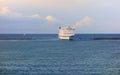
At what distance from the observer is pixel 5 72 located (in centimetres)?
4709

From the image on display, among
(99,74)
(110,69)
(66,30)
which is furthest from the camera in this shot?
(66,30)

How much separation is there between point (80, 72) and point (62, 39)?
11862cm

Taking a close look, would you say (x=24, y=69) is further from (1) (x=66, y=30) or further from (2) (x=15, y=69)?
(1) (x=66, y=30)

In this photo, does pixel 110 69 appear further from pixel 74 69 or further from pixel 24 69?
pixel 24 69

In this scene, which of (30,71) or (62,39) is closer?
(30,71)

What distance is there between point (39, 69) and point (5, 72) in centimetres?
495

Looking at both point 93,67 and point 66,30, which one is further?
point 66,30

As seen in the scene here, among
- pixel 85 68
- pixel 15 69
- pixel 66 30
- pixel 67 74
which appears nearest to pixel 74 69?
pixel 85 68

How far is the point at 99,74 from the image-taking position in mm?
44688

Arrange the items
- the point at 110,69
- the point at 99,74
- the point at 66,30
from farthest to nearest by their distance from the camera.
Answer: the point at 66,30 < the point at 110,69 < the point at 99,74

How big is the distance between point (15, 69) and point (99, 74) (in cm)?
1184

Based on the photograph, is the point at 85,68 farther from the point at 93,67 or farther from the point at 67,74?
the point at 67,74

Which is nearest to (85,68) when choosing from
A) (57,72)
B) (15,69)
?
(57,72)

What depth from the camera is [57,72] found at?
1837 inches
